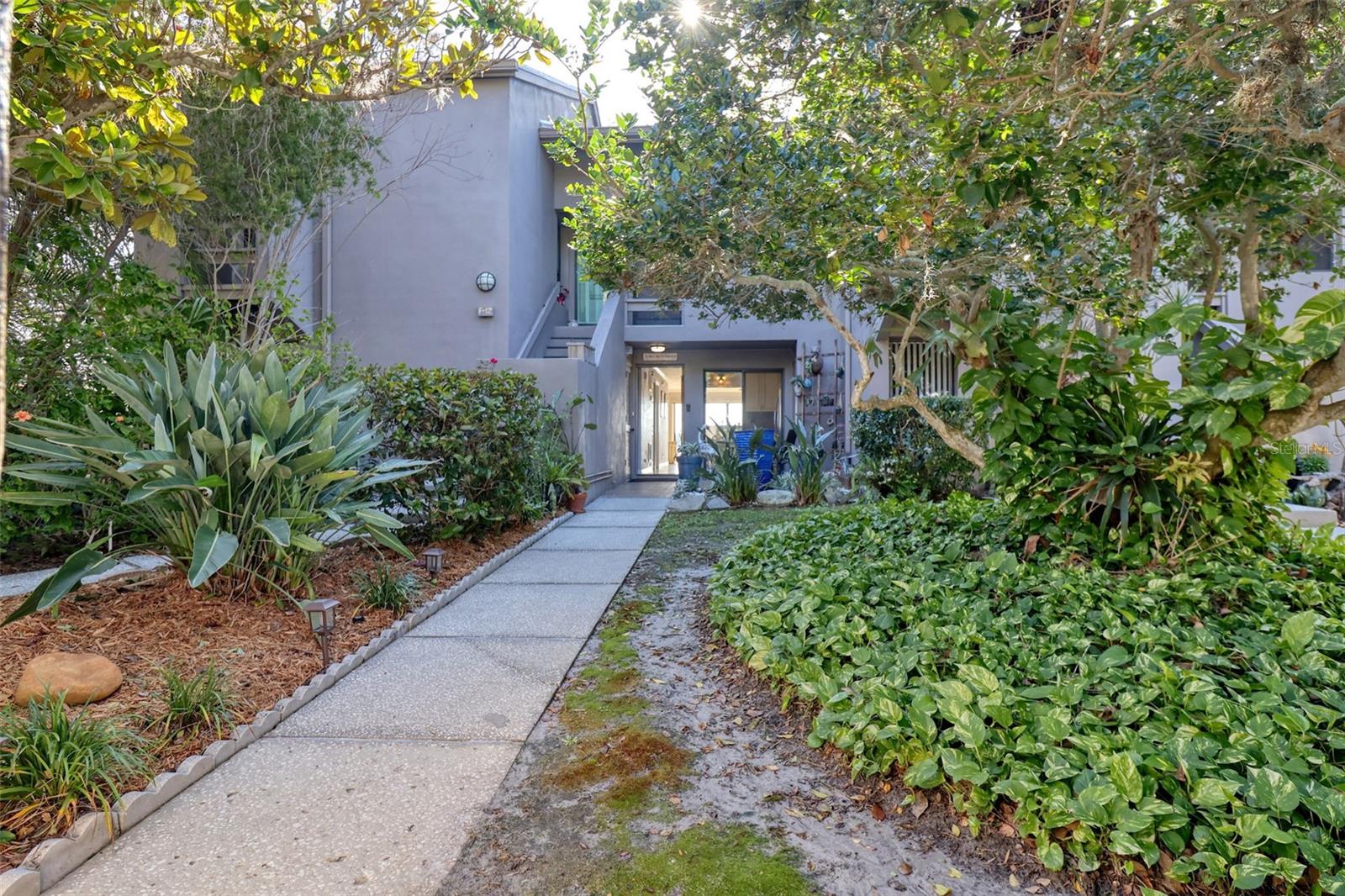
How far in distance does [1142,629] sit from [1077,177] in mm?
2689

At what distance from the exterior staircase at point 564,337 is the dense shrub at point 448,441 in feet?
18.0

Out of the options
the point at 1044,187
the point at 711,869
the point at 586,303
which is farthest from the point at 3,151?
the point at 586,303

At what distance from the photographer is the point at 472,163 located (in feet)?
32.6

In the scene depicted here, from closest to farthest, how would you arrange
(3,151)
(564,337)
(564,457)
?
(3,151)
(564,457)
(564,337)

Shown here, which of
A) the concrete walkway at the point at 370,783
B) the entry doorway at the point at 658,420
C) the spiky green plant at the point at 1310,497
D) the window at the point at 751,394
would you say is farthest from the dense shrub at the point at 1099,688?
the entry doorway at the point at 658,420

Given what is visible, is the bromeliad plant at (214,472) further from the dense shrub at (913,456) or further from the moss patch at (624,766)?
the dense shrub at (913,456)

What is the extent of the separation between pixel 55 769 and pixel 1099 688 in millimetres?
3050

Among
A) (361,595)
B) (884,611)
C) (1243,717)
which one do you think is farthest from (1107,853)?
(361,595)

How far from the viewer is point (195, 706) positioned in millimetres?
2438

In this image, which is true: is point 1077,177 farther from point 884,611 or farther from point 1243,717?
point 1243,717

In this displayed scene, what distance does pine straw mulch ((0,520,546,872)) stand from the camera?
249 centimetres

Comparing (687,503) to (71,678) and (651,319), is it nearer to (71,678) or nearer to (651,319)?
(651,319)

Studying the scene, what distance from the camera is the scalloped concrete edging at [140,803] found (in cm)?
172

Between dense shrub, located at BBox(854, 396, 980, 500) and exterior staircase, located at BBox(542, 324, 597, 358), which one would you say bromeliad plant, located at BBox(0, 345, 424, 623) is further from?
exterior staircase, located at BBox(542, 324, 597, 358)
